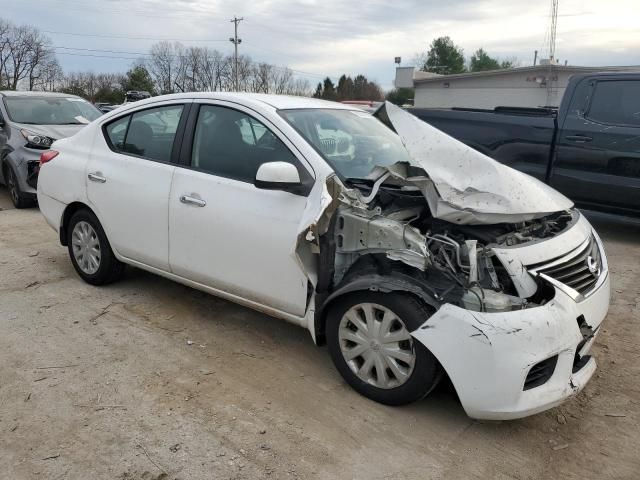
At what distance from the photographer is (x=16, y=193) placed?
→ 7852 millimetres

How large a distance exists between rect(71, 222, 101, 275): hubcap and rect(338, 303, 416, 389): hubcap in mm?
2547

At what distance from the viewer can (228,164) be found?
357 centimetres

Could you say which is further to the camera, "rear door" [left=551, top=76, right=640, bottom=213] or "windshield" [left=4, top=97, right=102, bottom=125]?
"windshield" [left=4, top=97, right=102, bottom=125]

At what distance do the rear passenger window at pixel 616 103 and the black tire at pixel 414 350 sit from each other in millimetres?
4727

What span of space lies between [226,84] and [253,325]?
230 feet

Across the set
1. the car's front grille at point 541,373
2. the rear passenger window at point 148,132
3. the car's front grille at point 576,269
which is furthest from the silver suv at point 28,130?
the car's front grille at point 541,373

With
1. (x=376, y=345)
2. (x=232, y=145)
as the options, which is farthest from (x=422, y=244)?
(x=232, y=145)

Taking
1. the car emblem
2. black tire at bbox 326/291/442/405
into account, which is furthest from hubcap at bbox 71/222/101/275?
the car emblem

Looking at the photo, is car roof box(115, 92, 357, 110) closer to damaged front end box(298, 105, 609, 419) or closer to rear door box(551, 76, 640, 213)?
damaged front end box(298, 105, 609, 419)

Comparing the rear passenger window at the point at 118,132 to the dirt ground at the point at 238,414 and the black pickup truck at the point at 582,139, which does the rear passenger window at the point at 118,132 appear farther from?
the black pickup truck at the point at 582,139

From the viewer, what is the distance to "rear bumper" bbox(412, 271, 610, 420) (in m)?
2.48

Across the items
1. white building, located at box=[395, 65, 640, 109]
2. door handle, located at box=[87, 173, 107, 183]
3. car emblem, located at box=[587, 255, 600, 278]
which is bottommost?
car emblem, located at box=[587, 255, 600, 278]

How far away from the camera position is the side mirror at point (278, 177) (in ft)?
9.87

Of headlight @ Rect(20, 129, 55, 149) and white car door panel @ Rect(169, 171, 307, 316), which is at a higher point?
headlight @ Rect(20, 129, 55, 149)
